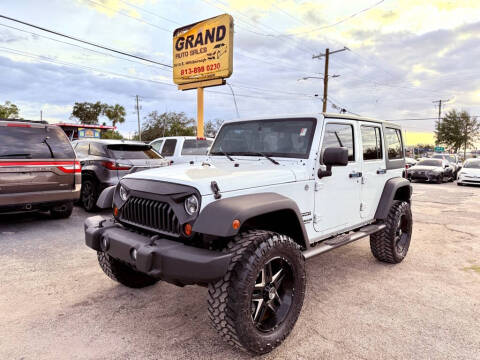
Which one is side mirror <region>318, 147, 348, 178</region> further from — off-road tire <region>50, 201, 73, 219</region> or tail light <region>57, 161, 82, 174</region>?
off-road tire <region>50, 201, 73, 219</region>

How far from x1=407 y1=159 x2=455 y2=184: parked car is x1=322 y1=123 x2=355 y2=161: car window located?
16.3 metres

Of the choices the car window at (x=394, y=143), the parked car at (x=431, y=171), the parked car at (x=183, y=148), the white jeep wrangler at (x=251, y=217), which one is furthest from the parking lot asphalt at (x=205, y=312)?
the parked car at (x=431, y=171)

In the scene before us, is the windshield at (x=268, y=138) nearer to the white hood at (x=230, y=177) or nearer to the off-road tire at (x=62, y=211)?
the white hood at (x=230, y=177)

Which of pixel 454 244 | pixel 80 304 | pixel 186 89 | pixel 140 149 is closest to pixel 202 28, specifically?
pixel 186 89

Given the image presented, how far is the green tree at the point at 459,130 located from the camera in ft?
158

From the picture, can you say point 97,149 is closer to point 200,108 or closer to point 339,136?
point 339,136

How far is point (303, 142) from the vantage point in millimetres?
3373

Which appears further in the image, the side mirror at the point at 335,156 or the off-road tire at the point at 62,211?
the off-road tire at the point at 62,211

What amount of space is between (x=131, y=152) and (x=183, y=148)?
229 centimetres

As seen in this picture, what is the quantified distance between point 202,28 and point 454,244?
11.7 m

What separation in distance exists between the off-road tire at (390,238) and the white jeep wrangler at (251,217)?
0.53 ft

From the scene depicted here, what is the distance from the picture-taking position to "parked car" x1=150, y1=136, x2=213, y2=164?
9.68 metres

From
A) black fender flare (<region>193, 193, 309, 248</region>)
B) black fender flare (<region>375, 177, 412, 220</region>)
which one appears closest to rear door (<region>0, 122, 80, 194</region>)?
black fender flare (<region>193, 193, 309, 248</region>)

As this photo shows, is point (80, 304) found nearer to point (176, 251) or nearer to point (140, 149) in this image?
point (176, 251)
